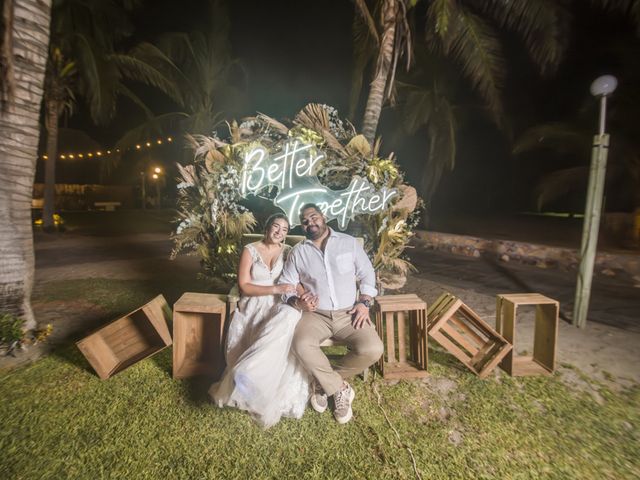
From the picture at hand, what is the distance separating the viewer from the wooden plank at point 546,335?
153 inches

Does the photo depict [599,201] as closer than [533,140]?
Yes

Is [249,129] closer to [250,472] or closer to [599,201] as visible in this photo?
[250,472]

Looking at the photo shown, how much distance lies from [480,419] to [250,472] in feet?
6.74

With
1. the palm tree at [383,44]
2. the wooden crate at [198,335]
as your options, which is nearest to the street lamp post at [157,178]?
the palm tree at [383,44]

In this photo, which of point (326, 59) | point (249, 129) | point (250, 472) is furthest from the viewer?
point (326, 59)

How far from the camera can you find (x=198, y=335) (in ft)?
13.1

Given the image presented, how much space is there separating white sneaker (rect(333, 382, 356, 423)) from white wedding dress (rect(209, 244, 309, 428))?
0.94ft

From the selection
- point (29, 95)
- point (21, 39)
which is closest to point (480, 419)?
point (29, 95)

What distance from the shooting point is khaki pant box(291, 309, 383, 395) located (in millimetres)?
3186

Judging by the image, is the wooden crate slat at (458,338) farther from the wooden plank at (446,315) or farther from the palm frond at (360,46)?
the palm frond at (360,46)

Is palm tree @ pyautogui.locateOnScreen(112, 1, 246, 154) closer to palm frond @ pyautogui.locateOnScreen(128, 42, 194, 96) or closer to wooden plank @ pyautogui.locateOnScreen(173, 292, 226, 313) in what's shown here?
palm frond @ pyautogui.locateOnScreen(128, 42, 194, 96)

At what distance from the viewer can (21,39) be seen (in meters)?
3.86

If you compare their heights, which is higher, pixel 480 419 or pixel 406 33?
pixel 406 33

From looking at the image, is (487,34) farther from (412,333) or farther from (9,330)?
(9,330)
